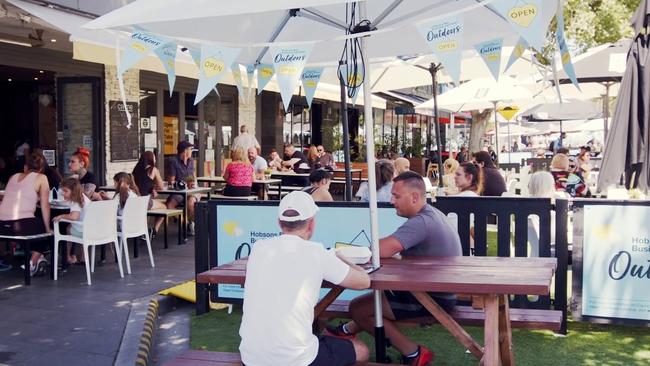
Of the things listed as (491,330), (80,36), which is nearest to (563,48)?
(491,330)

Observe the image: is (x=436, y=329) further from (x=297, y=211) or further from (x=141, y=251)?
(x=141, y=251)

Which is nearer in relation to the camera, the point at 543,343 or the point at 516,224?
the point at 543,343

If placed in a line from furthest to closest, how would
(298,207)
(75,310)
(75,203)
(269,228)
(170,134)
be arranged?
(170,134), (75,203), (75,310), (269,228), (298,207)

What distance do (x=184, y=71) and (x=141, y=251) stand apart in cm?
281

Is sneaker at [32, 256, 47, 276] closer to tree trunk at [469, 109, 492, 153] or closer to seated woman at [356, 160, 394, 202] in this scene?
seated woman at [356, 160, 394, 202]

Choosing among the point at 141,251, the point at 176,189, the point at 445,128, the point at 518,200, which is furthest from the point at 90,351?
the point at 445,128

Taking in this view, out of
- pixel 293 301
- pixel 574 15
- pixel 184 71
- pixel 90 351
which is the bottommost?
pixel 90 351

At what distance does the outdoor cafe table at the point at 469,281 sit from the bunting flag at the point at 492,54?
5.59ft

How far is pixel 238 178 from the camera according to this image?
11.2m

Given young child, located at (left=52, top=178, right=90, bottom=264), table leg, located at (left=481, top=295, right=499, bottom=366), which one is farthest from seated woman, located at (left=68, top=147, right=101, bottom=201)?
table leg, located at (left=481, top=295, right=499, bottom=366)

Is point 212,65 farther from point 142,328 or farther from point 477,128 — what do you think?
point 477,128

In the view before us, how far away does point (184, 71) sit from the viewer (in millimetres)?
10648

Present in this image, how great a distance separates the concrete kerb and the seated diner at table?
59.1 inches

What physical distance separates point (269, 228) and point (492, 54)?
2329mm
